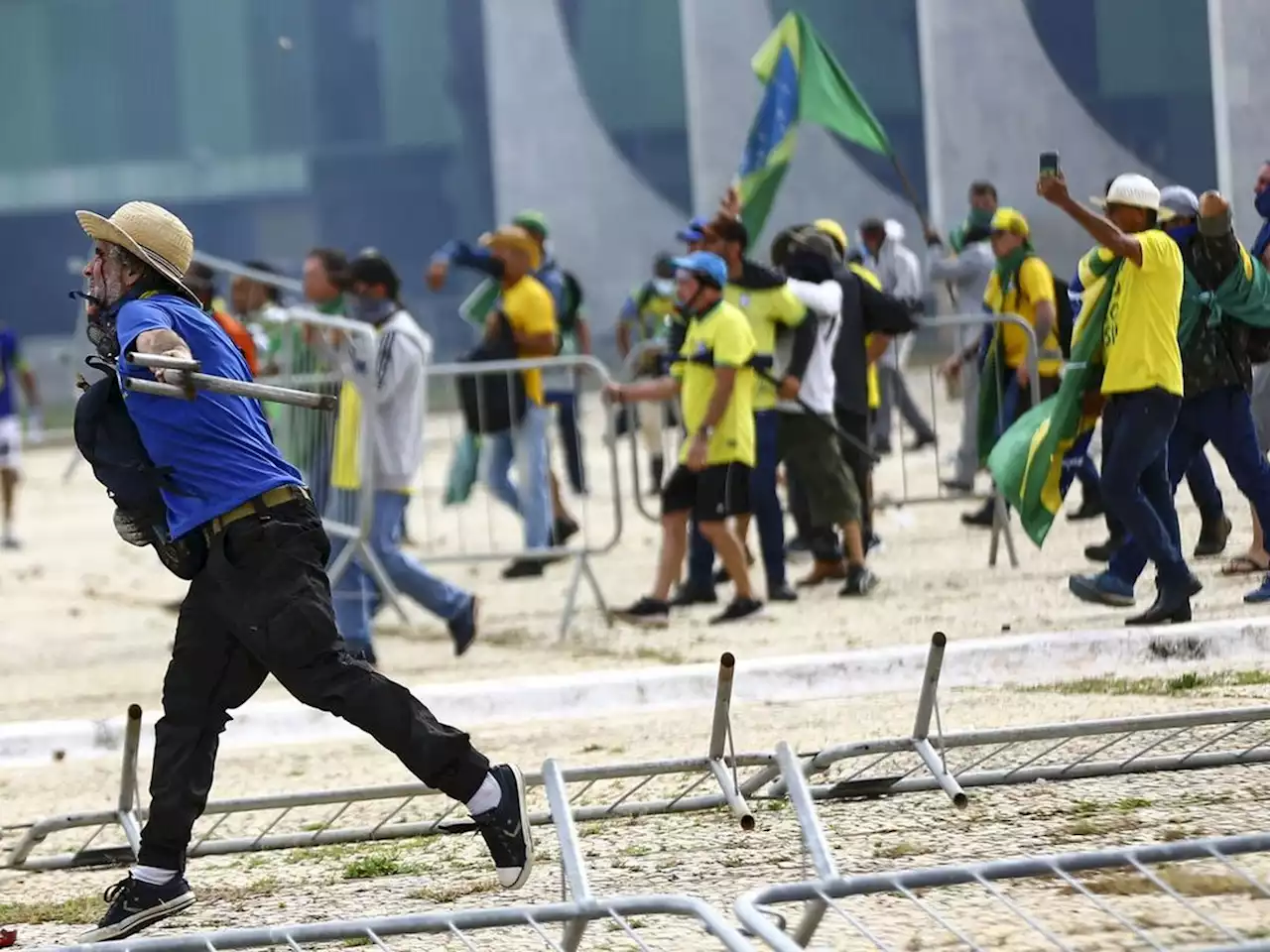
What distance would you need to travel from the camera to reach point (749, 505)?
1067 cm

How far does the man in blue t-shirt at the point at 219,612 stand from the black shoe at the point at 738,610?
15.8 feet

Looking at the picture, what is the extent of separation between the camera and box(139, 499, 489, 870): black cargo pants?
5496 millimetres

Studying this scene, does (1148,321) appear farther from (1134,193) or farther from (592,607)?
(592,607)

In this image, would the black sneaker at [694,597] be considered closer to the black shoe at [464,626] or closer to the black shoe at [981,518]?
the black shoe at [464,626]

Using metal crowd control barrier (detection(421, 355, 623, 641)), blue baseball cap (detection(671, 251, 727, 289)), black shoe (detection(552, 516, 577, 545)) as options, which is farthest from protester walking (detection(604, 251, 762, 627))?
black shoe (detection(552, 516, 577, 545))

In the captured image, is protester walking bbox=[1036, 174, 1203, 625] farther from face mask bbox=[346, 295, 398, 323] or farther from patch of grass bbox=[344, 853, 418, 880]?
patch of grass bbox=[344, 853, 418, 880]

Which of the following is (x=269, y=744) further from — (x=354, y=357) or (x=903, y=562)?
(x=903, y=562)

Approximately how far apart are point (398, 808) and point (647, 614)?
422 centimetres

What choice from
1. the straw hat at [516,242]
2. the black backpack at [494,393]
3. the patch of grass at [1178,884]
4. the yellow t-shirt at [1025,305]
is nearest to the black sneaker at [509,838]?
the patch of grass at [1178,884]

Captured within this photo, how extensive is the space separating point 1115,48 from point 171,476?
1144 cm

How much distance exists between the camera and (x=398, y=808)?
6527 millimetres

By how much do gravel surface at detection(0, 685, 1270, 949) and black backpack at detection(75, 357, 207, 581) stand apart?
848 millimetres

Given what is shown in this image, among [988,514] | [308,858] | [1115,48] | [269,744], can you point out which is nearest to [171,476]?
[308,858]

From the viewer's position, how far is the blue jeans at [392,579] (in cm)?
994
